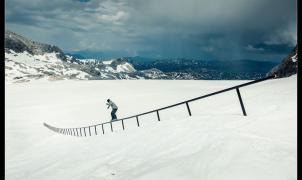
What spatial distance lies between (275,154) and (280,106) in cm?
483

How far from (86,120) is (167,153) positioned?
1235 inches

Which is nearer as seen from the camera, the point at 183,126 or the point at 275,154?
the point at 275,154

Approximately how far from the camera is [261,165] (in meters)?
5.10

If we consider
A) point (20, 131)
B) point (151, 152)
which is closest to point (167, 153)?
point (151, 152)

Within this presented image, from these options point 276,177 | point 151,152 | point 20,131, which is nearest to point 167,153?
point 151,152

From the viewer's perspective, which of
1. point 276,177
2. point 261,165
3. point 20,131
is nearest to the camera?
point 276,177

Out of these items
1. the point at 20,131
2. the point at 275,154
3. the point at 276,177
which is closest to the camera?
the point at 276,177

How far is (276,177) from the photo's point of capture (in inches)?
182
